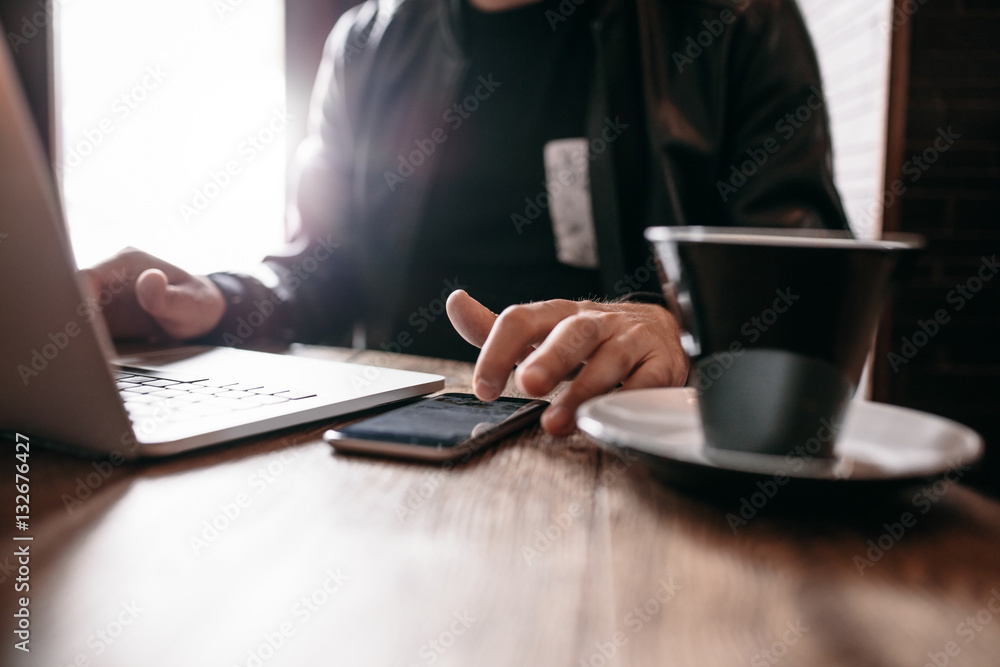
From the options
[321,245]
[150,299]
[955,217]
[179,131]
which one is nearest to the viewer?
[150,299]

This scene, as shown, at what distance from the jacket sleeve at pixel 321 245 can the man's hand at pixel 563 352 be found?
59cm

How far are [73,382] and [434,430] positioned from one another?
21 cm

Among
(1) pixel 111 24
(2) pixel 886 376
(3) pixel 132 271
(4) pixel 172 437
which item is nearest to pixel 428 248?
(3) pixel 132 271

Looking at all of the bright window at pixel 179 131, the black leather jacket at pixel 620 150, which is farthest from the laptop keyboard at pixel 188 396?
the bright window at pixel 179 131

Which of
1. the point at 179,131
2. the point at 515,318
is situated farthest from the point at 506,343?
the point at 179,131

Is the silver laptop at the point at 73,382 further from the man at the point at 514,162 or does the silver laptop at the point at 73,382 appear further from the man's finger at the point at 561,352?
the man at the point at 514,162

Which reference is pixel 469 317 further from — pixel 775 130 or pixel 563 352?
pixel 775 130

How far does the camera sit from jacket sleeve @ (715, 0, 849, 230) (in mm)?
1034

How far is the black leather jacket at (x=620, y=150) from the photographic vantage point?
1062 mm

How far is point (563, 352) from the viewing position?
0.49 metres

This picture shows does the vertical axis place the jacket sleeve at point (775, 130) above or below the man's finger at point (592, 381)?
above

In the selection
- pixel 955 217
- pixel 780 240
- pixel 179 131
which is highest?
pixel 179 131

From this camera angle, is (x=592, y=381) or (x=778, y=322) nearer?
(x=778, y=322)

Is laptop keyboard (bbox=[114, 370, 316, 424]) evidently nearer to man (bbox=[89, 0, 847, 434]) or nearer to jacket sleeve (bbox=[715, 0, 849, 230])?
man (bbox=[89, 0, 847, 434])
